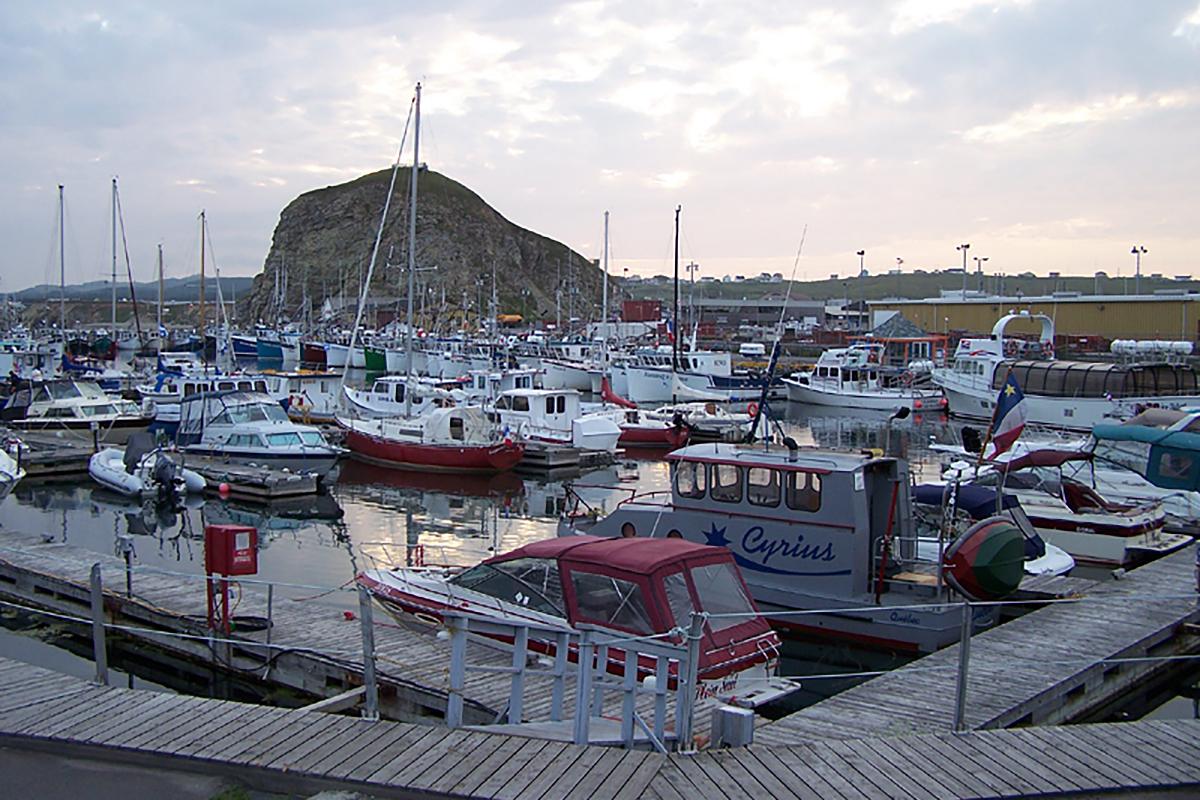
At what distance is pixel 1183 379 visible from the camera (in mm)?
48031

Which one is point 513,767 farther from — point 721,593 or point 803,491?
point 803,491

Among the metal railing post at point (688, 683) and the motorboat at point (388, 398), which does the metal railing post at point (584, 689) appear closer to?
the metal railing post at point (688, 683)

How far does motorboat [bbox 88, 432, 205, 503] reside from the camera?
2988cm

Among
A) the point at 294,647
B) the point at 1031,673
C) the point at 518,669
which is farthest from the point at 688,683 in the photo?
the point at 1031,673

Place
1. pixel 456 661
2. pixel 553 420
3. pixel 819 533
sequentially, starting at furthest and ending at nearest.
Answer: pixel 553 420 → pixel 819 533 → pixel 456 661

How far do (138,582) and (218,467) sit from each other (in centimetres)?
1602

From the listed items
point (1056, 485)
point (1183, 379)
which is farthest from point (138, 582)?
point (1183, 379)

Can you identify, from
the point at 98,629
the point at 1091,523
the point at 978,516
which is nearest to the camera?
the point at 98,629

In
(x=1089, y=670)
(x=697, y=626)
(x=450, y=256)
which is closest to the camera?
(x=697, y=626)

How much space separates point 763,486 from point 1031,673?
5.15 meters

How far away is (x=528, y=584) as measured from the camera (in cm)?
1296

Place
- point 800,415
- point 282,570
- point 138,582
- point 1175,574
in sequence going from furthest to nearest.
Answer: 1. point 800,415
2. point 282,570
3. point 1175,574
4. point 138,582

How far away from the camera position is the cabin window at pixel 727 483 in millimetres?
16438

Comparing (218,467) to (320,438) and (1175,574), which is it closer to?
(320,438)
